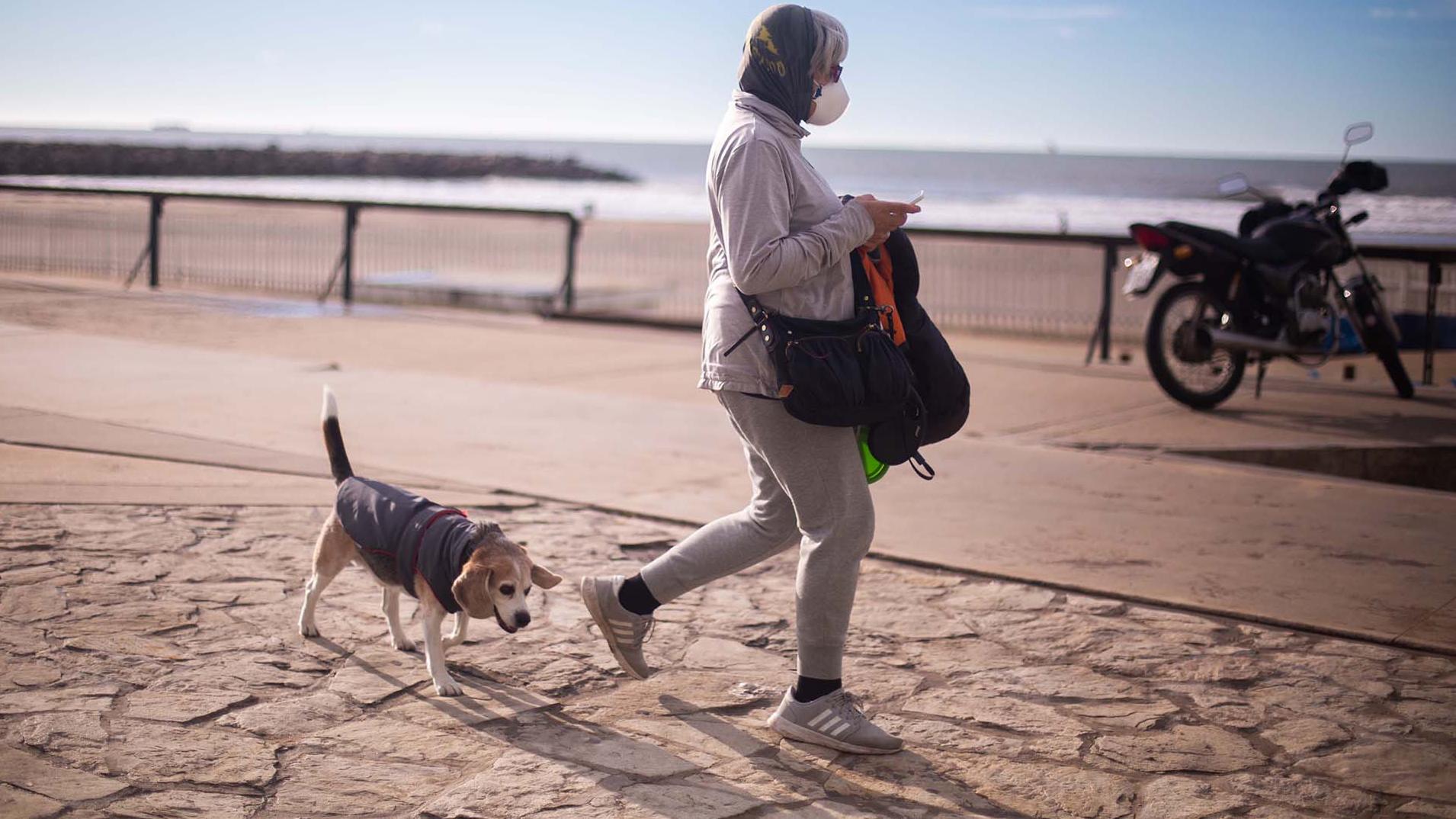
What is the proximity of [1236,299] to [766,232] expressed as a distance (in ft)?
21.3

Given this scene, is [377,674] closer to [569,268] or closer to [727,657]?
[727,657]

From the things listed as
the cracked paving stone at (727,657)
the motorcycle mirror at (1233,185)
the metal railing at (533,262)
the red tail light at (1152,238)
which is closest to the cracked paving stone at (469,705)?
the cracked paving stone at (727,657)

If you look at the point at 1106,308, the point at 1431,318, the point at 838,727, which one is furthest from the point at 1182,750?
the point at 1106,308

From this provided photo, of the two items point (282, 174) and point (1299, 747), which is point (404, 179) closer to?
point (282, 174)

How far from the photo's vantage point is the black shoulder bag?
3289 millimetres

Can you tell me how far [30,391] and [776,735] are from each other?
6.06 meters

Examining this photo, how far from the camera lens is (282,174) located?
84125mm

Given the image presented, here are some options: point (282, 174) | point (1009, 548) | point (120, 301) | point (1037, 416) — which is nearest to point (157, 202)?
point (120, 301)

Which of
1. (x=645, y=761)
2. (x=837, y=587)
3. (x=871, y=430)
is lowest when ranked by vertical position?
(x=645, y=761)

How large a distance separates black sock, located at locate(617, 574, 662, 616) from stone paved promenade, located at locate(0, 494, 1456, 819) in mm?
251

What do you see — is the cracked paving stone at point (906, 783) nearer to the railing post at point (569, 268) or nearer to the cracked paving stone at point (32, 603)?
the cracked paving stone at point (32, 603)

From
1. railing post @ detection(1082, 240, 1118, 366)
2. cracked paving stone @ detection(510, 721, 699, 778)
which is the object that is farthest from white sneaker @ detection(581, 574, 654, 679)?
railing post @ detection(1082, 240, 1118, 366)

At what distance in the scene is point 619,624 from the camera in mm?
3855

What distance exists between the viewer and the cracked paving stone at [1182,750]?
11.3ft
